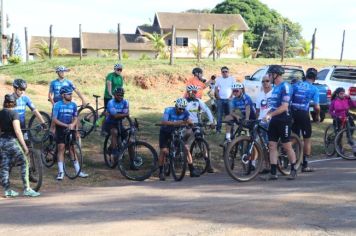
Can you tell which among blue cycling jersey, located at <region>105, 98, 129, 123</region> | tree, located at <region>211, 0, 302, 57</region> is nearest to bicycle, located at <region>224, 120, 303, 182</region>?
blue cycling jersey, located at <region>105, 98, 129, 123</region>

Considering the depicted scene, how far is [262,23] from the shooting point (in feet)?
199

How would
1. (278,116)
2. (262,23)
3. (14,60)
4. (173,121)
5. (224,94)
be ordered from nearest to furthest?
(278,116) < (173,121) < (224,94) < (14,60) < (262,23)

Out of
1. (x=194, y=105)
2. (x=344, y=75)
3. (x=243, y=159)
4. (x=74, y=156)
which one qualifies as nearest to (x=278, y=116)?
(x=243, y=159)

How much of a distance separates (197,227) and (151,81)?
19856mm

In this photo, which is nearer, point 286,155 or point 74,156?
point 286,155

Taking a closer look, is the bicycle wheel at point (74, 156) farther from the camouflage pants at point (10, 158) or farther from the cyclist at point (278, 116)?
the cyclist at point (278, 116)

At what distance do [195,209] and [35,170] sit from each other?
3.78 m

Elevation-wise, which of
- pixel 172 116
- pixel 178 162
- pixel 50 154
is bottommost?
pixel 50 154

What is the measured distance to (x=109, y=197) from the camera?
8.06m

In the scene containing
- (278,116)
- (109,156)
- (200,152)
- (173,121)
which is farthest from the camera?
(109,156)

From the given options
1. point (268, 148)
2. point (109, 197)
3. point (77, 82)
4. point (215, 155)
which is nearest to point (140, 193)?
point (109, 197)

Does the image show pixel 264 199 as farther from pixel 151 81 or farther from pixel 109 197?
pixel 151 81

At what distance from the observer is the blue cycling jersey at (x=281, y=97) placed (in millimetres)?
8758

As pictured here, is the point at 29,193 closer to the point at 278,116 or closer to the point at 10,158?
the point at 10,158
